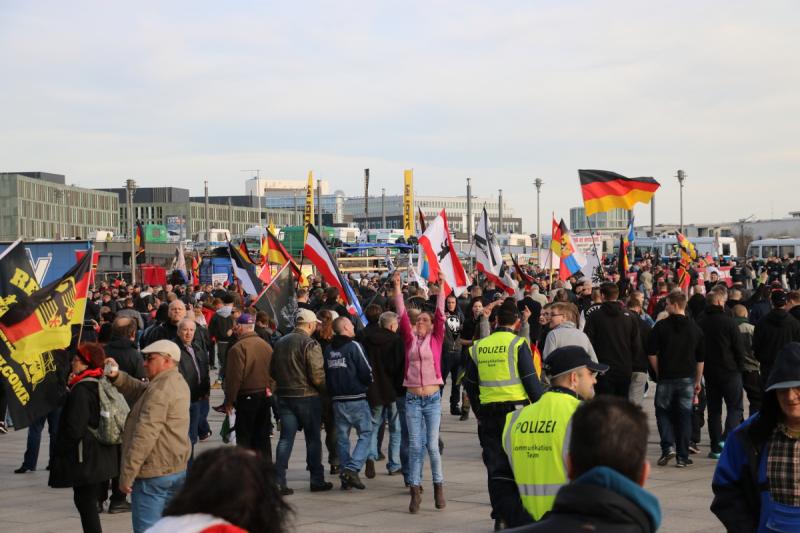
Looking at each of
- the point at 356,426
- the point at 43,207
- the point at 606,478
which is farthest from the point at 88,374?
the point at 43,207

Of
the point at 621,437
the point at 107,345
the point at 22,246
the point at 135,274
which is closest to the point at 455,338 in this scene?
the point at 107,345

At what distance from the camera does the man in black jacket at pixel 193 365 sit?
11.6m

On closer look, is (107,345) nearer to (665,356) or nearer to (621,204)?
(665,356)

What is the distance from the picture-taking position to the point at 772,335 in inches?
482

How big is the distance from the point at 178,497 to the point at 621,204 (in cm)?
2146

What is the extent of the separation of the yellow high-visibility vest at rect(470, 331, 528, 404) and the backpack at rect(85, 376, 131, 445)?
2811 millimetres

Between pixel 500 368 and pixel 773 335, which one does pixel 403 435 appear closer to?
pixel 500 368

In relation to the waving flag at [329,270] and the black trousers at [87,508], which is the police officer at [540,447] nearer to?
the black trousers at [87,508]

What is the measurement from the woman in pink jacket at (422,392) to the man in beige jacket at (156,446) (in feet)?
9.79

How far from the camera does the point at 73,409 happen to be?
886 cm

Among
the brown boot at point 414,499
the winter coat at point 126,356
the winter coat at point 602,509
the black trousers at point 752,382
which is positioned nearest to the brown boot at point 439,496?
the brown boot at point 414,499

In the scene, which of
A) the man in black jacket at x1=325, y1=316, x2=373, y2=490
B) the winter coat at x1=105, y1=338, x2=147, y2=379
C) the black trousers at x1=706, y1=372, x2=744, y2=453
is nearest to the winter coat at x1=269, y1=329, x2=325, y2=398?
the man in black jacket at x1=325, y1=316, x2=373, y2=490

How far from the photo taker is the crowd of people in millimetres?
3344

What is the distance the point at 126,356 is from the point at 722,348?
6.29 metres
